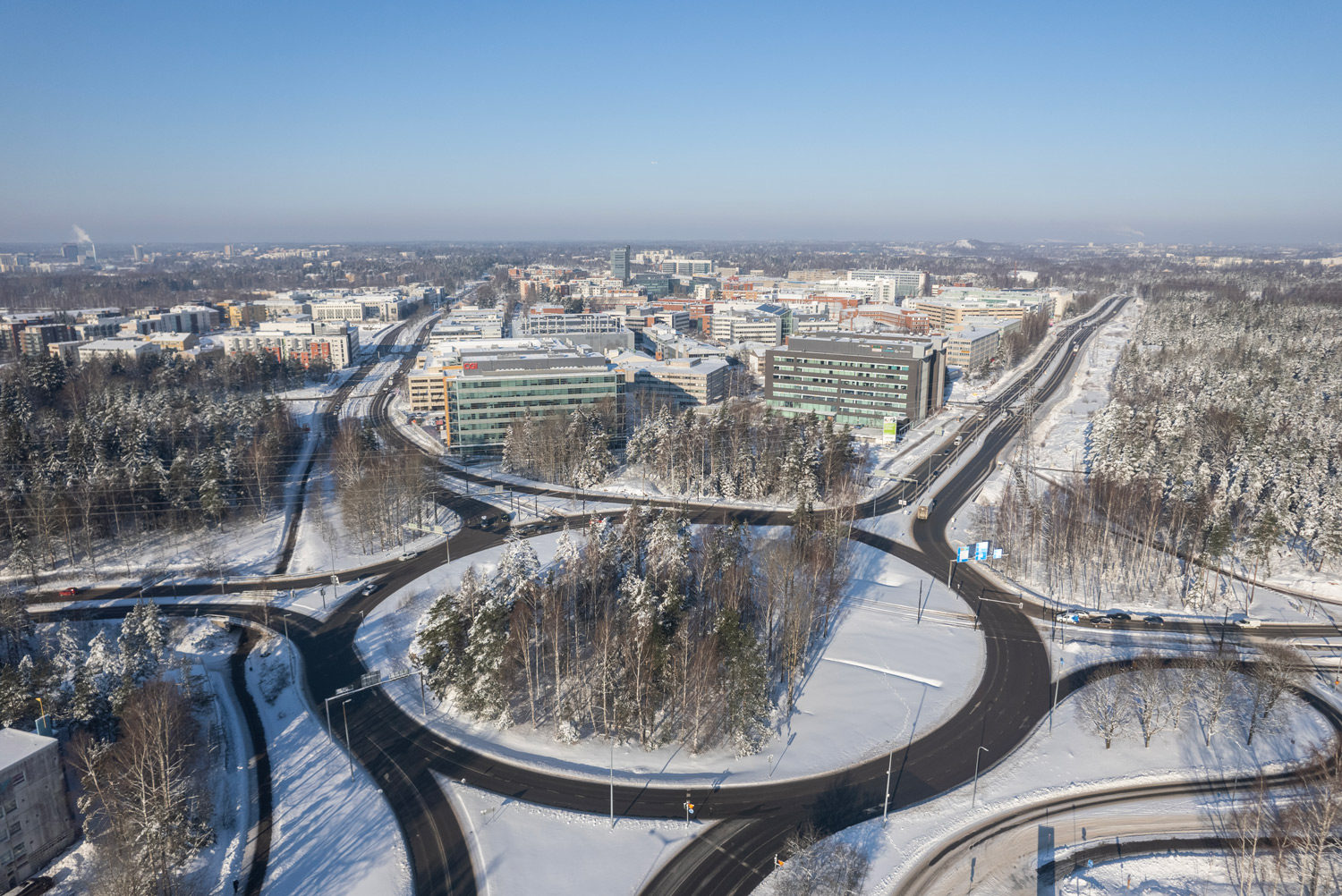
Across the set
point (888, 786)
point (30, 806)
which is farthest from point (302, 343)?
point (888, 786)

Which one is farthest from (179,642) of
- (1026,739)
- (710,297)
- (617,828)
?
(710,297)

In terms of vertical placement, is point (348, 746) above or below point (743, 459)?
below

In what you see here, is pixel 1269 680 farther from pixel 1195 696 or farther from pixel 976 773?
pixel 976 773

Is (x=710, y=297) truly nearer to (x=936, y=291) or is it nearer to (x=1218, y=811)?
(x=936, y=291)

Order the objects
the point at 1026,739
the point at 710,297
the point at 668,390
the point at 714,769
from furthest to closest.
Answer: the point at 710,297, the point at 668,390, the point at 1026,739, the point at 714,769

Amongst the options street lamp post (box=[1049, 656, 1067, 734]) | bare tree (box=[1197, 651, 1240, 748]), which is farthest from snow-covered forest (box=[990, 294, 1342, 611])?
street lamp post (box=[1049, 656, 1067, 734])
